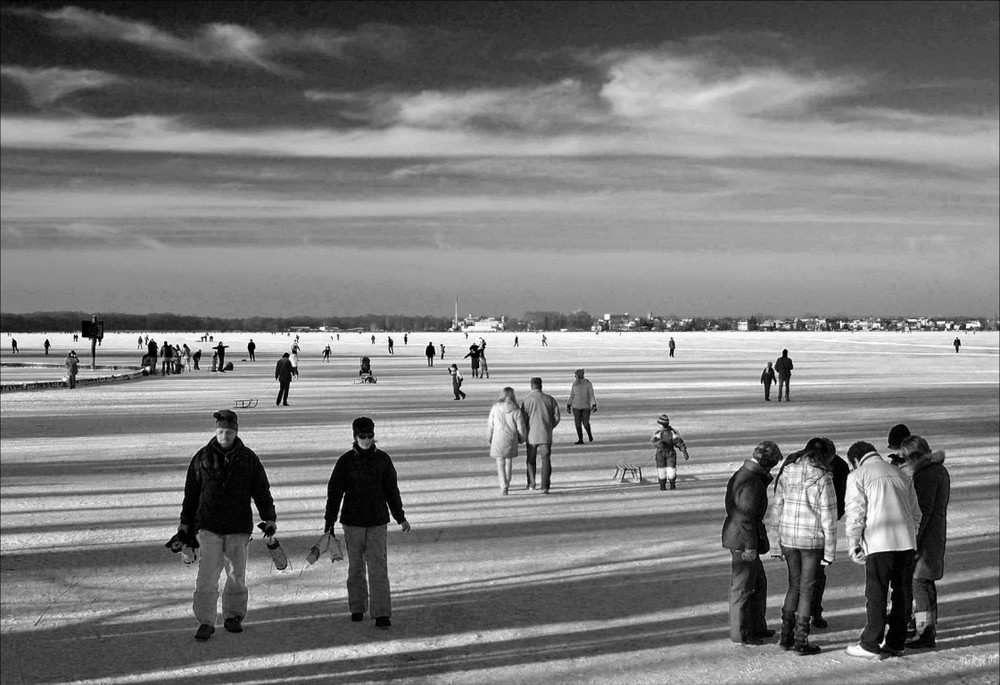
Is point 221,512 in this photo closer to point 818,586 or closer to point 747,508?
point 747,508

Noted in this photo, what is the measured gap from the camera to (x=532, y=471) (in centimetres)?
1296

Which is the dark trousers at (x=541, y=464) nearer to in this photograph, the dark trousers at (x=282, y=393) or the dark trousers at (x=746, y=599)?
the dark trousers at (x=746, y=599)

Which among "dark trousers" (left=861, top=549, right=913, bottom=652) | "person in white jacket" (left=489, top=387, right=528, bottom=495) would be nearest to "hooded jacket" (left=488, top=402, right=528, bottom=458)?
"person in white jacket" (left=489, top=387, right=528, bottom=495)

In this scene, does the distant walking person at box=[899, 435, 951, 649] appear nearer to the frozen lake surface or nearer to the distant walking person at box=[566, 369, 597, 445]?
the frozen lake surface

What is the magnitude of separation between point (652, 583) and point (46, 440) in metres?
13.3

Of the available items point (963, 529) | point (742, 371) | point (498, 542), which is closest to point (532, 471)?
point (498, 542)

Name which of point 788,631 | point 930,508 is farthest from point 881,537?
Answer: point 788,631

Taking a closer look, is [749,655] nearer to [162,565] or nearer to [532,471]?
[162,565]

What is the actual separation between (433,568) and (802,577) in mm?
3526

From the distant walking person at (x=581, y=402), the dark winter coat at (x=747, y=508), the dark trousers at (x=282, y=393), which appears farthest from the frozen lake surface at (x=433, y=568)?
the dark winter coat at (x=747, y=508)

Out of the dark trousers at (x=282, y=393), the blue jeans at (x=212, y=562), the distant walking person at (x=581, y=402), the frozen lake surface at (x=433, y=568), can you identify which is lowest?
the frozen lake surface at (x=433, y=568)

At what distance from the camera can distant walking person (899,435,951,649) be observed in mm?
6379

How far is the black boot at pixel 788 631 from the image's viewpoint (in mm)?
6531

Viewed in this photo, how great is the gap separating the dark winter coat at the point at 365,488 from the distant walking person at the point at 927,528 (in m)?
3.50
